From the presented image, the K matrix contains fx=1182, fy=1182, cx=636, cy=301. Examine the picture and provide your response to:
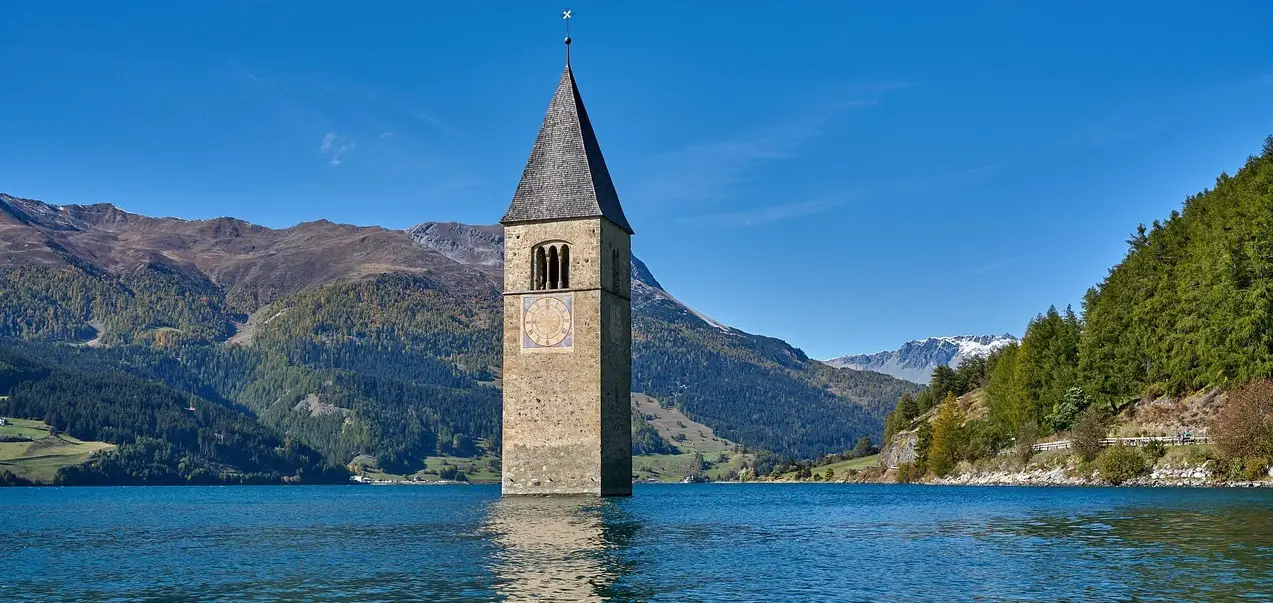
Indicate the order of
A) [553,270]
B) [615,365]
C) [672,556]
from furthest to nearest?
1. [553,270]
2. [615,365]
3. [672,556]

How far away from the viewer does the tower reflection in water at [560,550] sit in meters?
25.6

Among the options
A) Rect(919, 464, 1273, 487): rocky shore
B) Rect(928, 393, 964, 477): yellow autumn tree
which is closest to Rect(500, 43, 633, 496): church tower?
Rect(919, 464, 1273, 487): rocky shore

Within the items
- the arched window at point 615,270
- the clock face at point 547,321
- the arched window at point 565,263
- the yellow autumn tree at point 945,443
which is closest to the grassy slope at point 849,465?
the yellow autumn tree at point 945,443

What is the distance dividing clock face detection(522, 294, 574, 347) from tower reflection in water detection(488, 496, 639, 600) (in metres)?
9.76

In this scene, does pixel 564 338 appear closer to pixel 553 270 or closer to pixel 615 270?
pixel 553 270

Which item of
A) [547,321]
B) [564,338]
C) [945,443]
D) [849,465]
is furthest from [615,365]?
[849,465]

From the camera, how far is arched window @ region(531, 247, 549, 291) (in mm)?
64125

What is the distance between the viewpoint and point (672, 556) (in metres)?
33.0

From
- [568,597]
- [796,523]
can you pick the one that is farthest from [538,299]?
[568,597]

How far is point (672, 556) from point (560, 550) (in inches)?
131

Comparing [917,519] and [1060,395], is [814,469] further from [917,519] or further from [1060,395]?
[917,519]

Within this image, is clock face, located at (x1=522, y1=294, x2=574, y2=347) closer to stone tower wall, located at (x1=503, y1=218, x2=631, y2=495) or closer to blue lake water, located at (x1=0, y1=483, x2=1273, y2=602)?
stone tower wall, located at (x1=503, y1=218, x2=631, y2=495)

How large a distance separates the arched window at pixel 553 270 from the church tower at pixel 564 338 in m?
0.08

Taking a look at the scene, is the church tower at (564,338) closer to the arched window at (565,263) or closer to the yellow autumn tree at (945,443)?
the arched window at (565,263)
